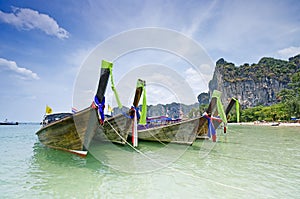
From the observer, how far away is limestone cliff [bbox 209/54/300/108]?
338 ft

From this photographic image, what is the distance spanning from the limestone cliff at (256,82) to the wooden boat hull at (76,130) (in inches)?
3759

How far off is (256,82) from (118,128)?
114480 mm

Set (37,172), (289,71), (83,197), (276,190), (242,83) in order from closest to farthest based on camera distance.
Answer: (83,197) < (276,190) < (37,172) < (289,71) < (242,83)

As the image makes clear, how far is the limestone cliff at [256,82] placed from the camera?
10312 cm

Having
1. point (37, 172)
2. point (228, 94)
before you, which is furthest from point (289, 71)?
point (37, 172)

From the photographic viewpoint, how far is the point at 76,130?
8.21 m

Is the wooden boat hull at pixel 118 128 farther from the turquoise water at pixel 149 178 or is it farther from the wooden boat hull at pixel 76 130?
the turquoise water at pixel 149 178

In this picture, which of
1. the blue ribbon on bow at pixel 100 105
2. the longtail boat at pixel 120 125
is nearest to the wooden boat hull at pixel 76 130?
the blue ribbon on bow at pixel 100 105

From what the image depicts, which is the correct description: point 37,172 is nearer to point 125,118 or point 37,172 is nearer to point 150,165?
point 150,165

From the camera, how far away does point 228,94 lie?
11469 centimetres

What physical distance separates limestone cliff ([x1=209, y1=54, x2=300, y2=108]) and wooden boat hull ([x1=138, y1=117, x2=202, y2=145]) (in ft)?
295

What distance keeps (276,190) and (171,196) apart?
2751 mm

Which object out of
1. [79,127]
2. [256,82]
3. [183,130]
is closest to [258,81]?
[256,82]

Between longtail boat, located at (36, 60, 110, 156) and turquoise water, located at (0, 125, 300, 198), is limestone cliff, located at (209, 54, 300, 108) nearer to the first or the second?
turquoise water, located at (0, 125, 300, 198)
